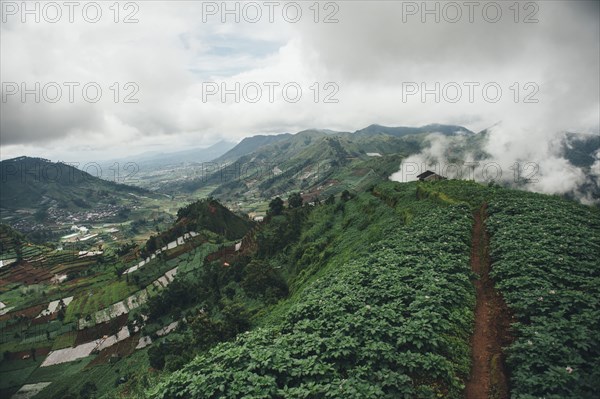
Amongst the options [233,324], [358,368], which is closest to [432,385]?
[358,368]

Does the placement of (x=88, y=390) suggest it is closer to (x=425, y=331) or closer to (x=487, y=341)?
(x=425, y=331)

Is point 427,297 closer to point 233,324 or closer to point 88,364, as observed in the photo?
point 233,324

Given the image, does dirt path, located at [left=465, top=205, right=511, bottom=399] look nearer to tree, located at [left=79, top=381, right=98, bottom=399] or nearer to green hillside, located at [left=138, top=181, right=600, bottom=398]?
green hillside, located at [left=138, top=181, right=600, bottom=398]

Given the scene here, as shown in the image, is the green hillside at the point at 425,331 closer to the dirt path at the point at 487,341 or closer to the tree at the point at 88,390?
the dirt path at the point at 487,341

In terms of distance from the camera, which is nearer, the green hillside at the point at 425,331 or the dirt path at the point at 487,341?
the green hillside at the point at 425,331

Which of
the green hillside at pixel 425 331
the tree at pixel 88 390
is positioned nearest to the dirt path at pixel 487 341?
the green hillside at pixel 425 331

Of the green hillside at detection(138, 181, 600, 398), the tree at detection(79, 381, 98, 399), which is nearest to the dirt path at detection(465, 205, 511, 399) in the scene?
the green hillside at detection(138, 181, 600, 398)

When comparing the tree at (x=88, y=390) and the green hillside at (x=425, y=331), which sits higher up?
the green hillside at (x=425, y=331)

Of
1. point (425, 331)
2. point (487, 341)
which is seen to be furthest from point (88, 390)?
point (487, 341)

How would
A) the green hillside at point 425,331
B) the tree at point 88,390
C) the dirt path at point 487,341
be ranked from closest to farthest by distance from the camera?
A: 1. the green hillside at point 425,331
2. the dirt path at point 487,341
3. the tree at point 88,390
